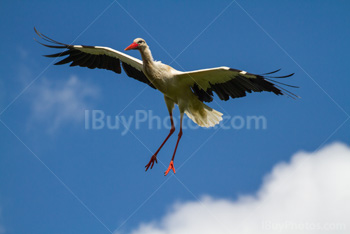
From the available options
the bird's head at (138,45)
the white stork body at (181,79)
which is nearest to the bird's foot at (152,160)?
the white stork body at (181,79)

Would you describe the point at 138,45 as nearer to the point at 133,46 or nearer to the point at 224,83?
the point at 133,46

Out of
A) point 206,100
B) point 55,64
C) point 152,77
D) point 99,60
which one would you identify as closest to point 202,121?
point 206,100

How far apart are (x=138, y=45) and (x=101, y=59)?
1393mm

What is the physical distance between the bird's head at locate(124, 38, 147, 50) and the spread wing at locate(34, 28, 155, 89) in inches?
28.2

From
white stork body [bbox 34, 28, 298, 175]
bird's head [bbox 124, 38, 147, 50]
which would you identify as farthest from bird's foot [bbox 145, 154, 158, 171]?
bird's head [bbox 124, 38, 147, 50]

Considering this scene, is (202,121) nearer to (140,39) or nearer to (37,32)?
(140,39)

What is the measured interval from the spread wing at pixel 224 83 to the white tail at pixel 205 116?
12.6 inches

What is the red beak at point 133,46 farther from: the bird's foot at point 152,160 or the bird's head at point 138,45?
the bird's foot at point 152,160

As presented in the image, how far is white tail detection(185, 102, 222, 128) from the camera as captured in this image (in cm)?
809

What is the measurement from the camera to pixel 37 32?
7.78 metres

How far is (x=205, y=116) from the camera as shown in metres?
8.23

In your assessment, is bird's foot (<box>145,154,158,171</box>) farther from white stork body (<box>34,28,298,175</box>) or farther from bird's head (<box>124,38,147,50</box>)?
bird's head (<box>124,38,147,50</box>)

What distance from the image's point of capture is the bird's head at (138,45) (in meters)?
7.39

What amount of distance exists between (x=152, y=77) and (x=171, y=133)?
1219 mm
